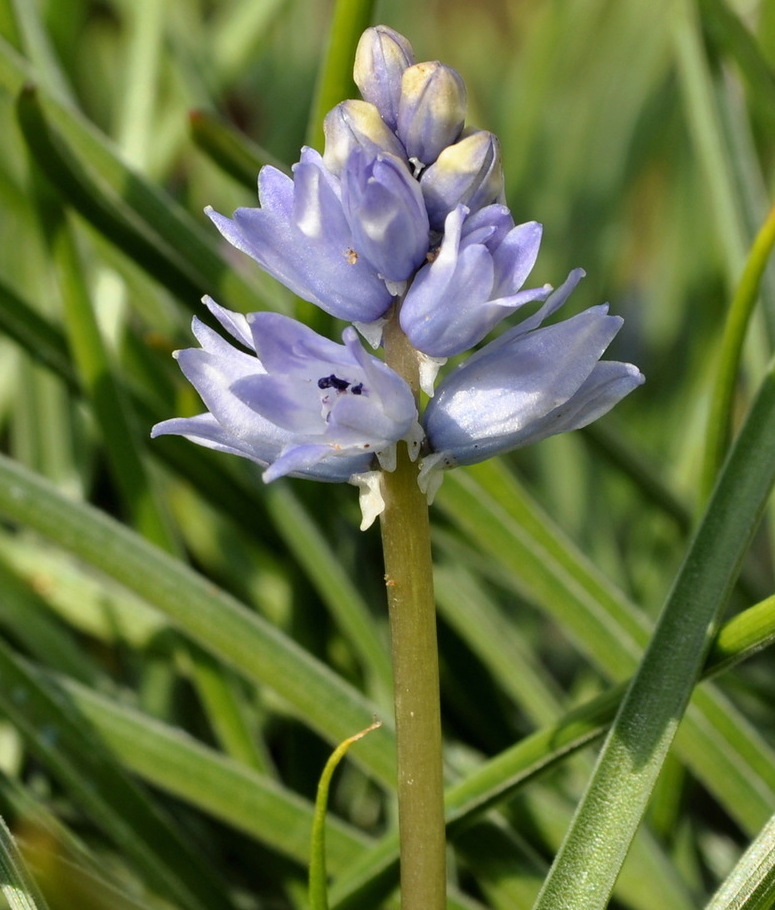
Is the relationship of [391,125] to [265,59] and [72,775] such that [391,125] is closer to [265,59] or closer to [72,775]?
[72,775]

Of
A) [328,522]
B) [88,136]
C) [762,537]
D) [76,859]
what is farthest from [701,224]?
[76,859]

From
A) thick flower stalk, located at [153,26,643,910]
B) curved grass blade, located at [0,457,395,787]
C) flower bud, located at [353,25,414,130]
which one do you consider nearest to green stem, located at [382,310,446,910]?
thick flower stalk, located at [153,26,643,910]

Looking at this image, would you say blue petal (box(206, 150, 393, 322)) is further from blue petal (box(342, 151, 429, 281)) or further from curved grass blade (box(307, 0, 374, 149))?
curved grass blade (box(307, 0, 374, 149))

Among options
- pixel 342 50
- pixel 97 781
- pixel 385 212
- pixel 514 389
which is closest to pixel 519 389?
pixel 514 389

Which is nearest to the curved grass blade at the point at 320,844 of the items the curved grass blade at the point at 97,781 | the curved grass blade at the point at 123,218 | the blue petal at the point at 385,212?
the blue petal at the point at 385,212

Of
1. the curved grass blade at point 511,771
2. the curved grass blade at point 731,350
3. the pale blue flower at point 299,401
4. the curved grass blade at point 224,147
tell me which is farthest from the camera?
the curved grass blade at point 224,147

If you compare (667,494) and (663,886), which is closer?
(663,886)

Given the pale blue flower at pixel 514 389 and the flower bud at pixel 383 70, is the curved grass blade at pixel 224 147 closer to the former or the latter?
the flower bud at pixel 383 70
